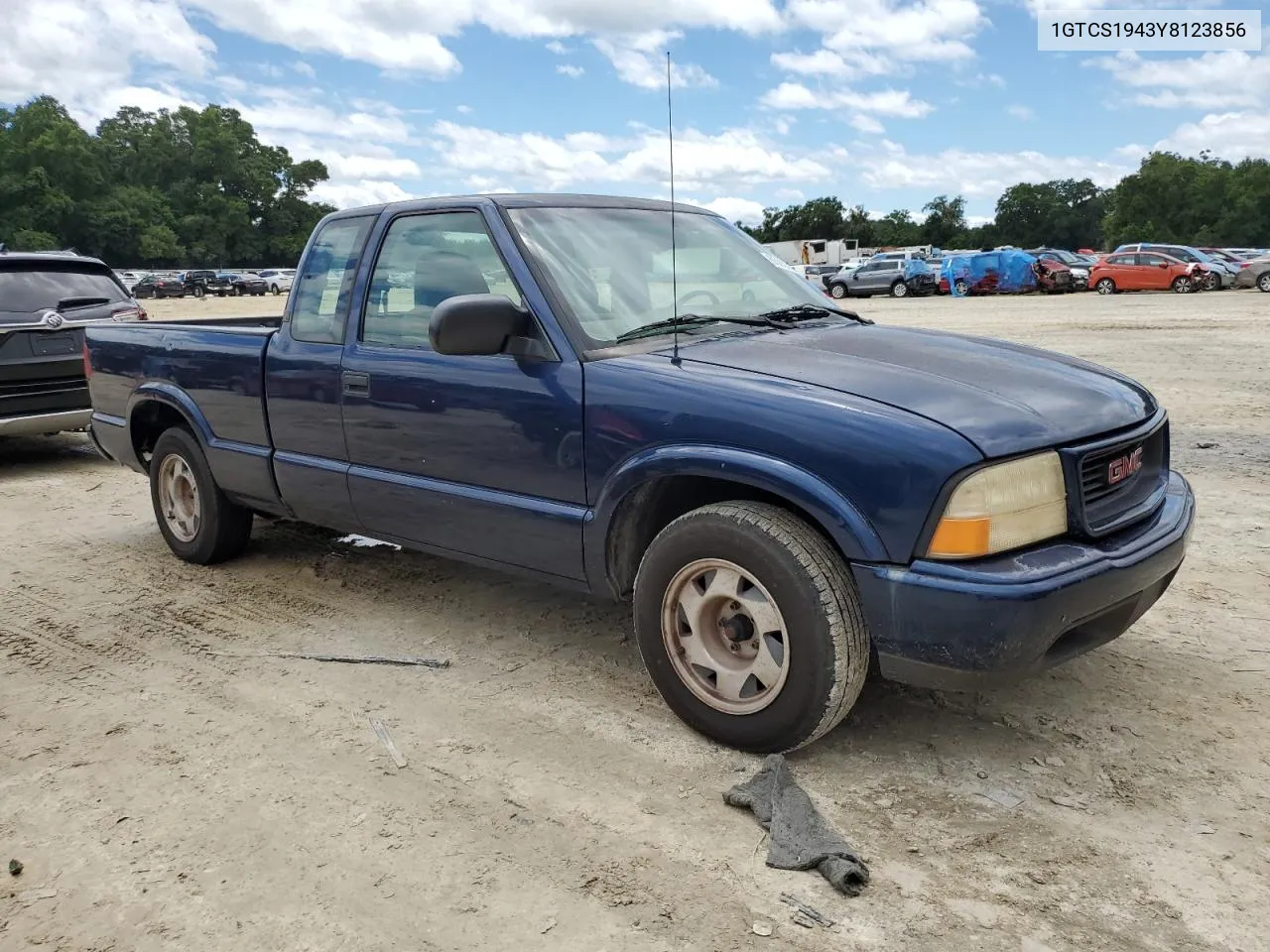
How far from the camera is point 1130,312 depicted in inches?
878

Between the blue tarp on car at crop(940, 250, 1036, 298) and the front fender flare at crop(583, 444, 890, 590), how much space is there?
112 ft

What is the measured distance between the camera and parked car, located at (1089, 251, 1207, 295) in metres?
30.9

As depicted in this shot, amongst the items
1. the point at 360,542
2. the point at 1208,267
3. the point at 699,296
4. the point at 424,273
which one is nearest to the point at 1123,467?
the point at 699,296

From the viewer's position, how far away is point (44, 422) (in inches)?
314

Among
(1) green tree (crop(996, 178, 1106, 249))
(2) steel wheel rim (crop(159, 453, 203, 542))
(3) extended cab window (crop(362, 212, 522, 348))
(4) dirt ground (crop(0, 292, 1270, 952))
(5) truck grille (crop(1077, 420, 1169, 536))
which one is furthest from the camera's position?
(1) green tree (crop(996, 178, 1106, 249))

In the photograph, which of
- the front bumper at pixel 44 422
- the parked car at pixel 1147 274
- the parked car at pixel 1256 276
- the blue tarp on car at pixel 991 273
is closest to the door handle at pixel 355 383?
the front bumper at pixel 44 422

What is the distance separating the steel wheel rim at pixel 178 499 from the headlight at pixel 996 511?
4140mm

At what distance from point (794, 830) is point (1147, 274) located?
33556 millimetres

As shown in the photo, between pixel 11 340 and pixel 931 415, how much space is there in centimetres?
771

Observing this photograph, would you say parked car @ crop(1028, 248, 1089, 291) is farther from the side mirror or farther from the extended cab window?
the side mirror

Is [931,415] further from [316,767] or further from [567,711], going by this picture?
[316,767]

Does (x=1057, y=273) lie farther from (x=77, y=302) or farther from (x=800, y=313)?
(x=800, y=313)

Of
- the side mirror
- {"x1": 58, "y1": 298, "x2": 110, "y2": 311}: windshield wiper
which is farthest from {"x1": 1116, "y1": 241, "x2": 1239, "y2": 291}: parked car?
the side mirror

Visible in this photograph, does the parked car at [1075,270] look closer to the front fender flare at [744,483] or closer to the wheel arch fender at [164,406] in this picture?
the wheel arch fender at [164,406]
